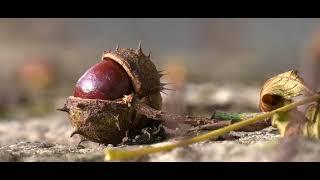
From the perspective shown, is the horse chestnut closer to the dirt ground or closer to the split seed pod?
the split seed pod

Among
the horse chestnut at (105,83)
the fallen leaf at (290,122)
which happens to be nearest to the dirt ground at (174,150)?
the fallen leaf at (290,122)

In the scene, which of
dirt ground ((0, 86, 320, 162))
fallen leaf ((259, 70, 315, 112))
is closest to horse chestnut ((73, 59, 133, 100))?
dirt ground ((0, 86, 320, 162))

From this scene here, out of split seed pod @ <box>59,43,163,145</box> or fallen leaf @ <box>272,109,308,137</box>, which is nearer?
fallen leaf @ <box>272,109,308,137</box>

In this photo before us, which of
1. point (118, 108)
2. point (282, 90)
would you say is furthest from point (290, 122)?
point (118, 108)

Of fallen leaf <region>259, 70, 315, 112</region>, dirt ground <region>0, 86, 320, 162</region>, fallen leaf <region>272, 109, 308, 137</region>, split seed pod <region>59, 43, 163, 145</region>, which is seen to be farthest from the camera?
A: split seed pod <region>59, 43, 163, 145</region>

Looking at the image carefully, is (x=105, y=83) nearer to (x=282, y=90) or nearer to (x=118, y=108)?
(x=118, y=108)

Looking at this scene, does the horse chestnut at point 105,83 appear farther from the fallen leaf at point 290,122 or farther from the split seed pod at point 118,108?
the fallen leaf at point 290,122

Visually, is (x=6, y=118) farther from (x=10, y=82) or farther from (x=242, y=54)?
(x=242, y=54)
